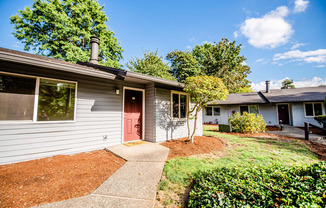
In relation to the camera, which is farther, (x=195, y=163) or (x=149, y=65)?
(x=149, y=65)

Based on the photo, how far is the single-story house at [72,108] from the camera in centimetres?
329

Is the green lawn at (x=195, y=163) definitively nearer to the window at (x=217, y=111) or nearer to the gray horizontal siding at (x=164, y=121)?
the gray horizontal siding at (x=164, y=121)

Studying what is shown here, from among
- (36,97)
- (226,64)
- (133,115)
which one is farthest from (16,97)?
(226,64)

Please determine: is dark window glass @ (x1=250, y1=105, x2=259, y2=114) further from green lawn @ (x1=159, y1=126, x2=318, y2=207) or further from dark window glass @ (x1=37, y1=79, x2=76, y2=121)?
dark window glass @ (x1=37, y1=79, x2=76, y2=121)

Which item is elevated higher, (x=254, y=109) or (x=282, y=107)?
(x=282, y=107)

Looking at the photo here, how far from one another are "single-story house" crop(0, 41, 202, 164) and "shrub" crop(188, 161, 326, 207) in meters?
3.63

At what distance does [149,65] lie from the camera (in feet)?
60.3

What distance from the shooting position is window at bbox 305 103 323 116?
37.7 ft

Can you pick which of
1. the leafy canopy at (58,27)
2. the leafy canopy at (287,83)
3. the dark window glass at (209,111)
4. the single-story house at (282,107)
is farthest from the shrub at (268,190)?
the leafy canopy at (287,83)

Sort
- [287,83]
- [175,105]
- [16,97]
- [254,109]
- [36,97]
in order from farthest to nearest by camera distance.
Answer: [287,83] < [254,109] < [175,105] < [36,97] < [16,97]

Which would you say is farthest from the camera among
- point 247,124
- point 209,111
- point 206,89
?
point 209,111

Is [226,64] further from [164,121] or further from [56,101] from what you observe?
[56,101]

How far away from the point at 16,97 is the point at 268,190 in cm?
564

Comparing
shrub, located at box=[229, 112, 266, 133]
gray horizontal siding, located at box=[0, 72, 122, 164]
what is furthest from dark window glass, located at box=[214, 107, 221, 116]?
gray horizontal siding, located at box=[0, 72, 122, 164]
